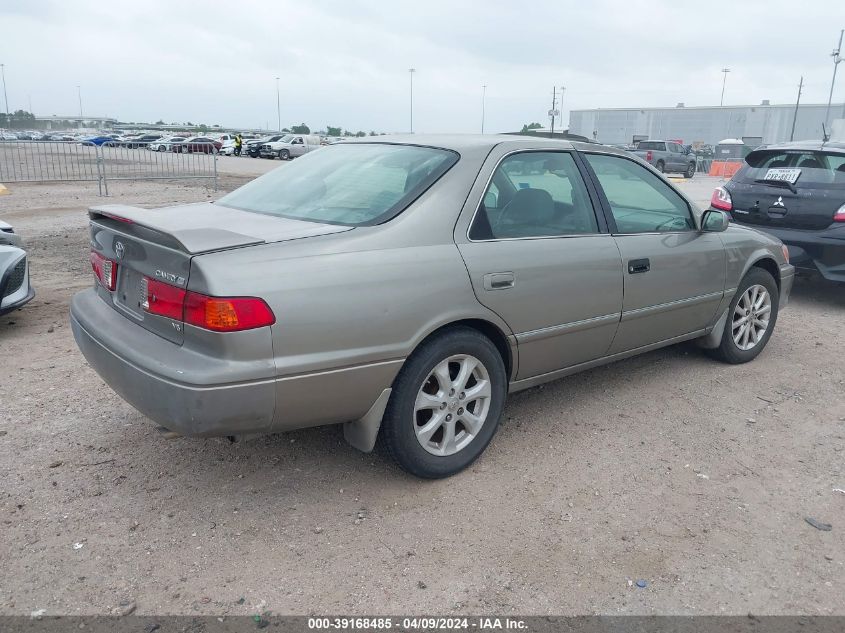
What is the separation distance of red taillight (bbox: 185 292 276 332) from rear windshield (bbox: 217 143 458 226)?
0.68 metres

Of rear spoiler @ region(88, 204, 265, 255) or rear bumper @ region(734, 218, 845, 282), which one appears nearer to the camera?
rear spoiler @ region(88, 204, 265, 255)

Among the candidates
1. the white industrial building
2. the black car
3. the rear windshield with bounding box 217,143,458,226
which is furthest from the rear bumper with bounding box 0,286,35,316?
the white industrial building

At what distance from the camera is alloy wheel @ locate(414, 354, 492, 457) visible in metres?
3.15

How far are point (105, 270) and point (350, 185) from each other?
4.09ft

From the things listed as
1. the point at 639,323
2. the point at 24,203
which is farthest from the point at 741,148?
the point at 639,323

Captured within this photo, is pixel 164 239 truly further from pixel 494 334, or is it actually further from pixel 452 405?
pixel 494 334

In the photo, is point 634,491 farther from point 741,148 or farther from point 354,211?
point 741,148

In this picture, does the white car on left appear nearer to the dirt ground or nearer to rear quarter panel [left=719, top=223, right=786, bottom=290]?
the dirt ground

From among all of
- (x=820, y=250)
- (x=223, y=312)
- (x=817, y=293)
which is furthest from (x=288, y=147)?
(x=223, y=312)

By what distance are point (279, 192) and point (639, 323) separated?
2.20 metres

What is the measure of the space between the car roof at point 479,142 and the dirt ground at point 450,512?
1.55 meters

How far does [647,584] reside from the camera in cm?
260

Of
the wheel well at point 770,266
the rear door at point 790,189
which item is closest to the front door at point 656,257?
the wheel well at point 770,266

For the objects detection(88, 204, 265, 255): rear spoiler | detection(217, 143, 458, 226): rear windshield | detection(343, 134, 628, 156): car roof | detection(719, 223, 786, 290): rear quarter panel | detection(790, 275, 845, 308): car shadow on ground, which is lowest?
detection(790, 275, 845, 308): car shadow on ground
